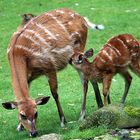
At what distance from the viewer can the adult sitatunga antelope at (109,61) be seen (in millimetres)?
9641

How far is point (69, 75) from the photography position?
1448 cm

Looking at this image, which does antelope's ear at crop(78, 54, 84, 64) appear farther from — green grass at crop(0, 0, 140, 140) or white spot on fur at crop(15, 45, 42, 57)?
green grass at crop(0, 0, 140, 140)

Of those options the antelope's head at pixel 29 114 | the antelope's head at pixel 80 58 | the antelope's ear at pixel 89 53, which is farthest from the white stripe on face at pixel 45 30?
the antelope's head at pixel 29 114

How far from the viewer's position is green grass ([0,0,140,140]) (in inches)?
374

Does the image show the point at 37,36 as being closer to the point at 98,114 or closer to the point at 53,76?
the point at 53,76

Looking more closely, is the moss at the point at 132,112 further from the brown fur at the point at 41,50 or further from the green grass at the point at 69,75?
the brown fur at the point at 41,50

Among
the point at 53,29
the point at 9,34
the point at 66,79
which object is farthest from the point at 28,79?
the point at 9,34

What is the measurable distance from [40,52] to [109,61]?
1218mm

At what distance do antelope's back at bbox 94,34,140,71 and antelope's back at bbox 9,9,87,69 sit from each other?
0.64 metres

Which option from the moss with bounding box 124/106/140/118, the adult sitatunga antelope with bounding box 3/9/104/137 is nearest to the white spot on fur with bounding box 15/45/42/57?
the adult sitatunga antelope with bounding box 3/9/104/137

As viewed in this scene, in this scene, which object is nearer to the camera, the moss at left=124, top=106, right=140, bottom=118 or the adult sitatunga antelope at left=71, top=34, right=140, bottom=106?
the moss at left=124, top=106, right=140, bottom=118

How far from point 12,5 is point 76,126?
12.9 meters

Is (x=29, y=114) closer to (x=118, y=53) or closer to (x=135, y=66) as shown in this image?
(x=118, y=53)

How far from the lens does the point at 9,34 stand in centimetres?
1834
